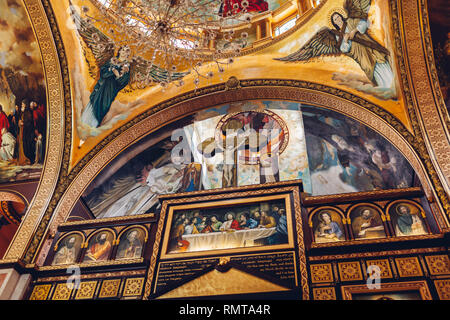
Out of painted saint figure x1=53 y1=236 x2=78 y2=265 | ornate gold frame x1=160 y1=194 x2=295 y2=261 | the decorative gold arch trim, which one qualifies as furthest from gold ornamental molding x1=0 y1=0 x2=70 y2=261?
ornate gold frame x1=160 y1=194 x2=295 y2=261

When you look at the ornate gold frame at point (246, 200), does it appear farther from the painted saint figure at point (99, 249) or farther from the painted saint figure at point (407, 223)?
the painted saint figure at point (407, 223)

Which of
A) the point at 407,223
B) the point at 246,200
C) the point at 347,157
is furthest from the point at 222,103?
the point at 407,223

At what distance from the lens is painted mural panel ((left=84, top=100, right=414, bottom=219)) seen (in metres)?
8.89

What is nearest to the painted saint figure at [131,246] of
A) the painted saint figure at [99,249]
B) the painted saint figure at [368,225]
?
the painted saint figure at [99,249]

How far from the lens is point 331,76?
9.34 m

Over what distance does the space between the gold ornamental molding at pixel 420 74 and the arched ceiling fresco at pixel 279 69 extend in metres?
0.22

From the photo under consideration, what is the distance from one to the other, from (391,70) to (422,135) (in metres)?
1.56

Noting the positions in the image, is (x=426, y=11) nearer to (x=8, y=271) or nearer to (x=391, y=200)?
(x=391, y=200)

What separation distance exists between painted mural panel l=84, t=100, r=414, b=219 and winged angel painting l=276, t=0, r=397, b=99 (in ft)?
3.19

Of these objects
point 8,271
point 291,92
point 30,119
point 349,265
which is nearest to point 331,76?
point 291,92

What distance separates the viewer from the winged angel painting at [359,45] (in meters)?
8.43

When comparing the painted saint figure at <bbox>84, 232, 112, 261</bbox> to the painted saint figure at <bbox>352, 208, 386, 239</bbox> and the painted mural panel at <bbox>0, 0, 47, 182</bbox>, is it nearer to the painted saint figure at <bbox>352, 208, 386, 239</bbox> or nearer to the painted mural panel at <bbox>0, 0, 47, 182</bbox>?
the painted mural panel at <bbox>0, 0, 47, 182</bbox>
